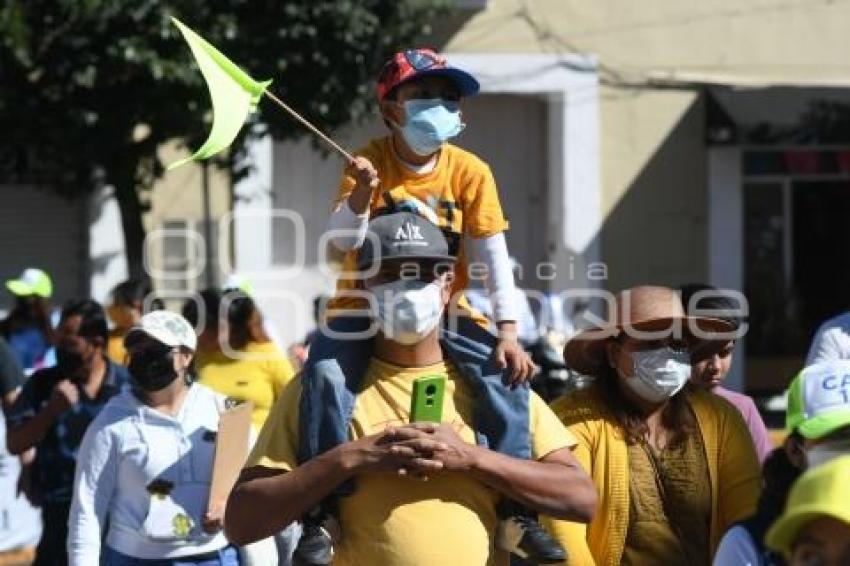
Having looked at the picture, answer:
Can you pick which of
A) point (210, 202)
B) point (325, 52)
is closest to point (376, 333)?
point (325, 52)

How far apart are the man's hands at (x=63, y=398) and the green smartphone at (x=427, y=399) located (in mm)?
3723

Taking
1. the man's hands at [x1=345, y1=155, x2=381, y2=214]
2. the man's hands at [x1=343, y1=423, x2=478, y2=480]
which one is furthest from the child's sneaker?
the man's hands at [x1=345, y1=155, x2=381, y2=214]

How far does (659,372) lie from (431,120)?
1.06 metres

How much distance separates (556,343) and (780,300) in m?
7.98

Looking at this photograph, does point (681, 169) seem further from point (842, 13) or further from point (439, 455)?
point (439, 455)

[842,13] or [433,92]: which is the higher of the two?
[842,13]

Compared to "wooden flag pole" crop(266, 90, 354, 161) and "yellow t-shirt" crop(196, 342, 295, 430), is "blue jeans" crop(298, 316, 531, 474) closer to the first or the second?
"wooden flag pole" crop(266, 90, 354, 161)

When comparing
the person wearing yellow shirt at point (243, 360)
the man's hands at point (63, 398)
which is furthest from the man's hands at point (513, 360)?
the person wearing yellow shirt at point (243, 360)

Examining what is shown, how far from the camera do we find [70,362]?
7.88 meters

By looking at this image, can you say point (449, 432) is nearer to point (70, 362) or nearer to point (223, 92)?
point (223, 92)

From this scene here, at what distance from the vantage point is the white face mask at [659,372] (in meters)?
5.21

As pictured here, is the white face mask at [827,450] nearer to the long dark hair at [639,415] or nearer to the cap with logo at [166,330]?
the long dark hair at [639,415]

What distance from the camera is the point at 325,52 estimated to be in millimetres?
14523

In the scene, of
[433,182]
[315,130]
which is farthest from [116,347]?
[315,130]
